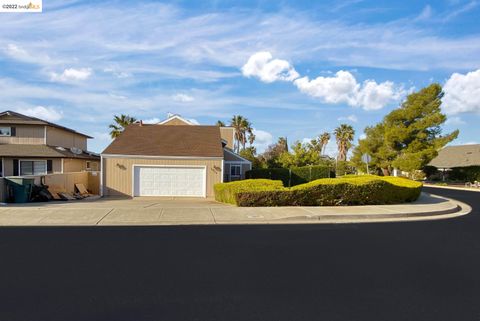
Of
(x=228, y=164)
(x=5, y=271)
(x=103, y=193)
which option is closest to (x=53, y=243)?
(x=5, y=271)

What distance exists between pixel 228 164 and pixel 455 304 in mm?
26317

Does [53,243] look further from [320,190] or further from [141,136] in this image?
[141,136]

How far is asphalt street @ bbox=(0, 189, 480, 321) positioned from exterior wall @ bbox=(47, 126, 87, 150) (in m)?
23.3

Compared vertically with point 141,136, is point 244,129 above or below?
above

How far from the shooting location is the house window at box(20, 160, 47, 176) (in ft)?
92.4

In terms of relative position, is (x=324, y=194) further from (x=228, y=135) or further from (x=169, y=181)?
(x=228, y=135)

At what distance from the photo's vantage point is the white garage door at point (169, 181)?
22.9 meters

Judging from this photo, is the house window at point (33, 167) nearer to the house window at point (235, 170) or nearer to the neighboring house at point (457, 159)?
the house window at point (235, 170)

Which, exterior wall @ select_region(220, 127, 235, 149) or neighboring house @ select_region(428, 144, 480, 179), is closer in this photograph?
exterior wall @ select_region(220, 127, 235, 149)

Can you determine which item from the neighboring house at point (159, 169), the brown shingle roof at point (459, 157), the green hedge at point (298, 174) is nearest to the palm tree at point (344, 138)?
the brown shingle roof at point (459, 157)

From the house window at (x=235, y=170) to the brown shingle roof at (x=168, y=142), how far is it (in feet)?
14.2

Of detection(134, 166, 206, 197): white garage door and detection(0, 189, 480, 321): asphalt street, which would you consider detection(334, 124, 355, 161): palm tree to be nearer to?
detection(134, 166, 206, 197): white garage door

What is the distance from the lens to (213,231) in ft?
33.3

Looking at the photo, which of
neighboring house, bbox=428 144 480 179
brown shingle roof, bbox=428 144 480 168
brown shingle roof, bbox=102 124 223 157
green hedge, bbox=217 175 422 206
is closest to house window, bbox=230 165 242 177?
brown shingle roof, bbox=102 124 223 157
